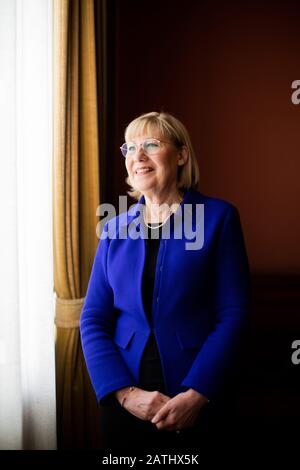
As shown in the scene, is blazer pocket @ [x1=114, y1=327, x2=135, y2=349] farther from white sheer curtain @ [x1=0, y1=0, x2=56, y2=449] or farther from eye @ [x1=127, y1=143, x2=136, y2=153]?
eye @ [x1=127, y1=143, x2=136, y2=153]

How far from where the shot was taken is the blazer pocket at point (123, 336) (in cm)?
121

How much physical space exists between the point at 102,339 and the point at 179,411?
29cm

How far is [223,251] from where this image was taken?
3.87 feet

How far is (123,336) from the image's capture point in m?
1.23

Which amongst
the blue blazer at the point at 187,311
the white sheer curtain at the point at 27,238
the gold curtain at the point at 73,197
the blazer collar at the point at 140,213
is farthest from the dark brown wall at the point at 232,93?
the blue blazer at the point at 187,311

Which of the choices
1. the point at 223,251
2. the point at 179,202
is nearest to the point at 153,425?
the point at 223,251

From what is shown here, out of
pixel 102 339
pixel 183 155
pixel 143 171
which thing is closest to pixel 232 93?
pixel 183 155

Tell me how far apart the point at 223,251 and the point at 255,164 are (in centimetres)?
156

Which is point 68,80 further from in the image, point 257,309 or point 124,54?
point 257,309

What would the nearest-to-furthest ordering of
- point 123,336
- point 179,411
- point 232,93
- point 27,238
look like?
point 179,411, point 123,336, point 27,238, point 232,93

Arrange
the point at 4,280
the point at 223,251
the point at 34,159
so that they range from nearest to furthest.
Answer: the point at 223,251 < the point at 4,280 < the point at 34,159

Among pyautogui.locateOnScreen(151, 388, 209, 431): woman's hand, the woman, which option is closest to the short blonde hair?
the woman

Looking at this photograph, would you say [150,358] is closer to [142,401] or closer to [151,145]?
[142,401]
